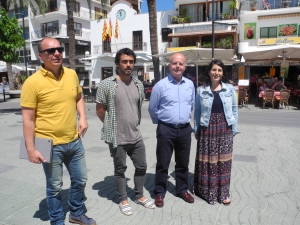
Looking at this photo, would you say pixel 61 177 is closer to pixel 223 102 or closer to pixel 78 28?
pixel 223 102

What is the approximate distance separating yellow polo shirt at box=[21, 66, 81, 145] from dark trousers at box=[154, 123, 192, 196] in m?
1.07

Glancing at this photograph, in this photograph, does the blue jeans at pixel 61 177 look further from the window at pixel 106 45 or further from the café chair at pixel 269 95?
the window at pixel 106 45

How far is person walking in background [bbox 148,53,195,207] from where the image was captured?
10.3 feet

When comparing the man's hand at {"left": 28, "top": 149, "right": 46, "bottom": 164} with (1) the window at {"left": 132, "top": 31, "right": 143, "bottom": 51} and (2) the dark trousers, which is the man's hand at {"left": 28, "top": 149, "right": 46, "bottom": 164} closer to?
(2) the dark trousers

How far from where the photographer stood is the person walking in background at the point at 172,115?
3154mm

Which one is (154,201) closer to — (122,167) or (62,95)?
(122,167)

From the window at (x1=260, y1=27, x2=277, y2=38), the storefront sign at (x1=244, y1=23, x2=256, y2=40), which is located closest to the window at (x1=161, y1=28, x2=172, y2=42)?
the storefront sign at (x1=244, y1=23, x2=256, y2=40)

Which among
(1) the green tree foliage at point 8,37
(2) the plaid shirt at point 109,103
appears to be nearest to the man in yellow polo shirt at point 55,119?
(2) the plaid shirt at point 109,103

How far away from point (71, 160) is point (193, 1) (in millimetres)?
24687

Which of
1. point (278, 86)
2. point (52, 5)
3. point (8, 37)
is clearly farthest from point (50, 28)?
point (278, 86)

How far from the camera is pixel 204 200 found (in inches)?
135

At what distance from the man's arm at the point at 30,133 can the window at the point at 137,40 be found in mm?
25097

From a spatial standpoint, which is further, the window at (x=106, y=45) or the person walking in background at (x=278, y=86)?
the window at (x=106, y=45)

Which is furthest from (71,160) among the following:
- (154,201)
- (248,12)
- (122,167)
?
(248,12)
